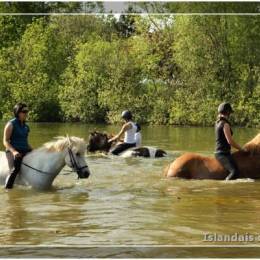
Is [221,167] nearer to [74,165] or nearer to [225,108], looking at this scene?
[225,108]

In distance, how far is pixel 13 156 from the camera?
10.4 meters

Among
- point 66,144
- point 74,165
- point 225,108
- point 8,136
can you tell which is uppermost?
point 225,108

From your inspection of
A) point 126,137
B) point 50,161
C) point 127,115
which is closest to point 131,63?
point 50,161

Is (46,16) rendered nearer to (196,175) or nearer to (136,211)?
(136,211)

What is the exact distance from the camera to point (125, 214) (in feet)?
26.0

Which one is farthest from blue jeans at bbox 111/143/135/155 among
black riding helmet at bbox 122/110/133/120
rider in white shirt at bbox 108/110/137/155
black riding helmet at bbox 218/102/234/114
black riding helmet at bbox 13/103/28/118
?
black riding helmet at bbox 13/103/28/118

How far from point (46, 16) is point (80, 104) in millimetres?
4263

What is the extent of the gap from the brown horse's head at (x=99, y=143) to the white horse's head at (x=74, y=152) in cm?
686

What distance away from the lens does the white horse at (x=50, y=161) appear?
10.2 m

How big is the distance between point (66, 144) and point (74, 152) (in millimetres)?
234

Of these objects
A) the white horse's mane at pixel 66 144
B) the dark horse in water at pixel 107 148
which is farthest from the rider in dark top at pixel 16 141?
the dark horse in water at pixel 107 148

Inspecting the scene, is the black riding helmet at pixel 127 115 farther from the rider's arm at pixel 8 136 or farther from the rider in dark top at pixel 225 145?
the rider's arm at pixel 8 136

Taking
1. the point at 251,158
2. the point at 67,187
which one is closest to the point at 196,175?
the point at 251,158

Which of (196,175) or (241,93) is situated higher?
(241,93)
